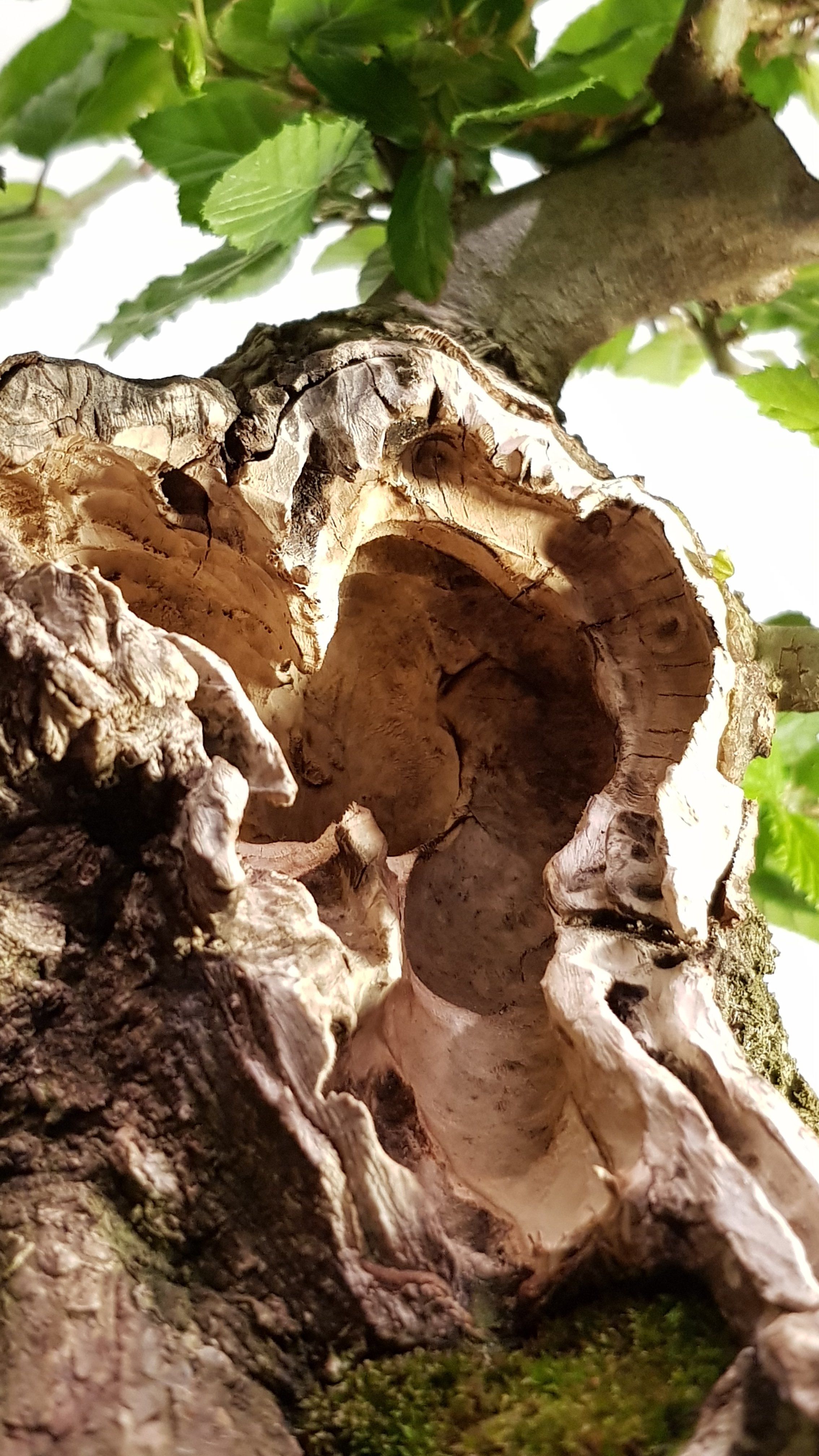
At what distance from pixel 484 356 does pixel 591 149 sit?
0.39 meters

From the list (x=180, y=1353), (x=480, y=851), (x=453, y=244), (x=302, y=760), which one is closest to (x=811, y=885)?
(x=480, y=851)

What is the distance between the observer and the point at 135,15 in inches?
45.6

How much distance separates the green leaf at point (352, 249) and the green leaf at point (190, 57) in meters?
0.37

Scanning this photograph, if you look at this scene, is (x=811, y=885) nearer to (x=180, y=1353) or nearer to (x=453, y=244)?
(x=453, y=244)

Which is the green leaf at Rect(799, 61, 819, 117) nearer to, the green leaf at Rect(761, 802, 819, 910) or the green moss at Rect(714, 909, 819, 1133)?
the green leaf at Rect(761, 802, 819, 910)

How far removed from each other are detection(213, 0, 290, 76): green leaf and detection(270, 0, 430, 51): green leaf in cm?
4

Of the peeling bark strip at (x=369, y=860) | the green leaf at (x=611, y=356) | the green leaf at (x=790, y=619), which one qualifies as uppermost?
the green leaf at (x=611, y=356)

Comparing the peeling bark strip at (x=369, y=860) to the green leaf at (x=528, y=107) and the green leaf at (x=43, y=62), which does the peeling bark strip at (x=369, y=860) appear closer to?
the green leaf at (x=528, y=107)

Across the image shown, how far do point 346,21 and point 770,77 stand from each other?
621 mm

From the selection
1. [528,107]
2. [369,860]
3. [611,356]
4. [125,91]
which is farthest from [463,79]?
[369,860]

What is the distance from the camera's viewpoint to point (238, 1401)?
1.82 ft

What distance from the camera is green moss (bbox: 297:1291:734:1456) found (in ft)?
1.72

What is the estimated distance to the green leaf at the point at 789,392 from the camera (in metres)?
1.29

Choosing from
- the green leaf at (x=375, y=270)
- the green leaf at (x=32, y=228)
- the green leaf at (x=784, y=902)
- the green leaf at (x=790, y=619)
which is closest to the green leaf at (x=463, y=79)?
the green leaf at (x=375, y=270)
